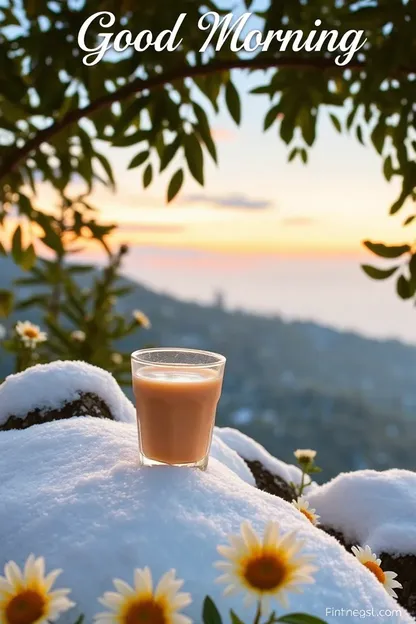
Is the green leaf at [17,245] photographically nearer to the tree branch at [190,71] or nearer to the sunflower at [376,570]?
the tree branch at [190,71]

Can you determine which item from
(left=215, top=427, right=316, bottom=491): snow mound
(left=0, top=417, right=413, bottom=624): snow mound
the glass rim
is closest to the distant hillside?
(left=215, top=427, right=316, bottom=491): snow mound

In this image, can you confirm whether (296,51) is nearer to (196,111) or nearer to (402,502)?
(196,111)

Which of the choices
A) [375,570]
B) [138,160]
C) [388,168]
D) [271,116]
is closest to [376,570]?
[375,570]

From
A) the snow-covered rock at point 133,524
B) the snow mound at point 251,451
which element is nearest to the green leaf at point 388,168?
the snow mound at point 251,451

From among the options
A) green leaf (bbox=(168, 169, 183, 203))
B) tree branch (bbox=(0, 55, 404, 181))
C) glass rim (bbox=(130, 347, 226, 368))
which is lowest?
glass rim (bbox=(130, 347, 226, 368))

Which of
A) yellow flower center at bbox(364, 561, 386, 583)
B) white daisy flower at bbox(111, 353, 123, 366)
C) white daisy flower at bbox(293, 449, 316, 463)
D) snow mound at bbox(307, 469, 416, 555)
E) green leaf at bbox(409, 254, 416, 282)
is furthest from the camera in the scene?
white daisy flower at bbox(111, 353, 123, 366)

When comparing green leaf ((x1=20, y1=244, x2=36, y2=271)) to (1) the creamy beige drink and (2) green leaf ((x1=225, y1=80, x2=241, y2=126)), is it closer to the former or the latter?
(2) green leaf ((x1=225, y1=80, x2=241, y2=126))
